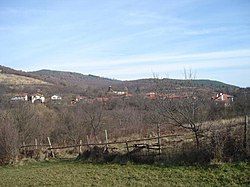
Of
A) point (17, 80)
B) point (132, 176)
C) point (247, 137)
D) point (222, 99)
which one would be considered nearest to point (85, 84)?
point (17, 80)

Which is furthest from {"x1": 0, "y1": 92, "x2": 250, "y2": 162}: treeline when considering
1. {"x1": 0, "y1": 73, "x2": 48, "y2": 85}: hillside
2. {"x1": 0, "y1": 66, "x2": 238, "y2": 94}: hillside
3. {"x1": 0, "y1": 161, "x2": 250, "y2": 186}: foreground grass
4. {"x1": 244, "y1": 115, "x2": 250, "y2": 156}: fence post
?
{"x1": 0, "y1": 73, "x2": 48, "y2": 85}: hillside

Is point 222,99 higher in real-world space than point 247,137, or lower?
higher

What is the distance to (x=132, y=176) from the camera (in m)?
14.4

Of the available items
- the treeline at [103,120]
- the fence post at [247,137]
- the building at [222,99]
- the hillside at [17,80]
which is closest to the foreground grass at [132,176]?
the fence post at [247,137]

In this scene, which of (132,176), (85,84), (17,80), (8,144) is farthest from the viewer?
(85,84)

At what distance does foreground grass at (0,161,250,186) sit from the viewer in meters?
12.3

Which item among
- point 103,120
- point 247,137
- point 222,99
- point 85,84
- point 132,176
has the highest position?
point 85,84

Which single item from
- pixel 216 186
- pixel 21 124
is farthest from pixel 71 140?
pixel 216 186

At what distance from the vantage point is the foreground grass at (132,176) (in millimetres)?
12281

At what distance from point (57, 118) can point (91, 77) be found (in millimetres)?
127158

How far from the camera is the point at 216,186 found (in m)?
11.3

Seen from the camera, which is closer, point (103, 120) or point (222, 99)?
point (222, 99)

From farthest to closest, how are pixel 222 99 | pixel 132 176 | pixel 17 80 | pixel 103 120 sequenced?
pixel 17 80 < pixel 103 120 < pixel 222 99 < pixel 132 176

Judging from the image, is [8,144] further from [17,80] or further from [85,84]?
[85,84]
